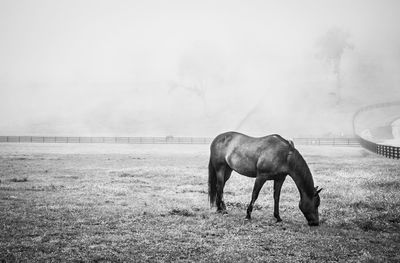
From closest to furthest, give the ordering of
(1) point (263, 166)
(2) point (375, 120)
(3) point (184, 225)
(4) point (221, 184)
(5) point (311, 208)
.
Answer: (3) point (184, 225)
(5) point (311, 208)
(1) point (263, 166)
(4) point (221, 184)
(2) point (375, 120)

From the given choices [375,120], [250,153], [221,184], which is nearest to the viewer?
[250,153]

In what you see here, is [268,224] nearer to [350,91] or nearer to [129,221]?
[129,221]

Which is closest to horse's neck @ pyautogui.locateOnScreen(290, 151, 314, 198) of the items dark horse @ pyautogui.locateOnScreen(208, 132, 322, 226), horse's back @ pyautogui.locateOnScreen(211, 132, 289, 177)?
dark horse @ pyautogui.locateOnScreen(208, 132, 322, 226)

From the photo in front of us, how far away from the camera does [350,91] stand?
118 m

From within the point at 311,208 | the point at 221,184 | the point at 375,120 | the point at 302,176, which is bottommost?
the point at 311,208

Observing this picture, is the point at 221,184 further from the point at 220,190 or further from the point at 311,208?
the point at 311,208

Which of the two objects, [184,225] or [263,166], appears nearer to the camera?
[184,225]

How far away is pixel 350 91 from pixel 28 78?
170512 mm

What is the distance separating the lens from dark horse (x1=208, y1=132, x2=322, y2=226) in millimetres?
10492

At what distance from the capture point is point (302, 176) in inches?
414

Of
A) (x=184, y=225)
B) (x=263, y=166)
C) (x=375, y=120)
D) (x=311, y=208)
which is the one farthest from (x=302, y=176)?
(x=375, y=120)

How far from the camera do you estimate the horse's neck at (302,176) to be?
34.4 feet

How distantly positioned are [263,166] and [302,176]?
1278mm

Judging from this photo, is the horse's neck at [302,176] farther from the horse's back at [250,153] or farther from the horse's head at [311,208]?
the horse's back at [250,153]
